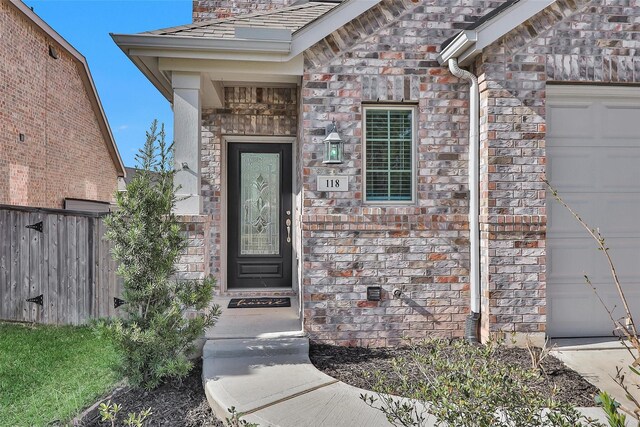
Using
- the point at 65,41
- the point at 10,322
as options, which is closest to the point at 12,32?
the point at 65,41

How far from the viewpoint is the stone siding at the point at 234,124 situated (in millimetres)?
5789

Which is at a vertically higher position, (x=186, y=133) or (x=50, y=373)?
(x=186, y=133)

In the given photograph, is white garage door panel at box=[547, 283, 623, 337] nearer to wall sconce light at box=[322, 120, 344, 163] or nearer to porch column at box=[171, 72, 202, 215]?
wall sconce light at box=[322, 120, 344, 163]

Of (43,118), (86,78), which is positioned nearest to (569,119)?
(43,118)

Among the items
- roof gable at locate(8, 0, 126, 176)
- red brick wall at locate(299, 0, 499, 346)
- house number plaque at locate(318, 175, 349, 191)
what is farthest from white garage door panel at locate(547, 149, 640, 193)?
roof gable at locate(8, 0, 126, 176)

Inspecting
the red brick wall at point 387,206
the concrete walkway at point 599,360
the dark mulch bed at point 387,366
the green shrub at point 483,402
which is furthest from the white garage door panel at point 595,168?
the green shrub at point 483,402

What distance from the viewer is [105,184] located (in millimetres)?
13234

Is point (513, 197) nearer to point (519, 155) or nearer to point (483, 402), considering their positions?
point (519, 155)

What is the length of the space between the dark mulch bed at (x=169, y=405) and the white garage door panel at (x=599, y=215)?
379cm

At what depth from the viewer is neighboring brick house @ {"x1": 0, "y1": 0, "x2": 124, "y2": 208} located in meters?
8.52

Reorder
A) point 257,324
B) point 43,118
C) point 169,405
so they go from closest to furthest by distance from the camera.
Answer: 1. point 169,405
2. point 257,324
3. point 43,118

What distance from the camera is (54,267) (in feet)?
18.8

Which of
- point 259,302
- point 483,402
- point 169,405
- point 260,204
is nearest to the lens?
point 483,402

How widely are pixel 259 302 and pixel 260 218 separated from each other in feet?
3.97
